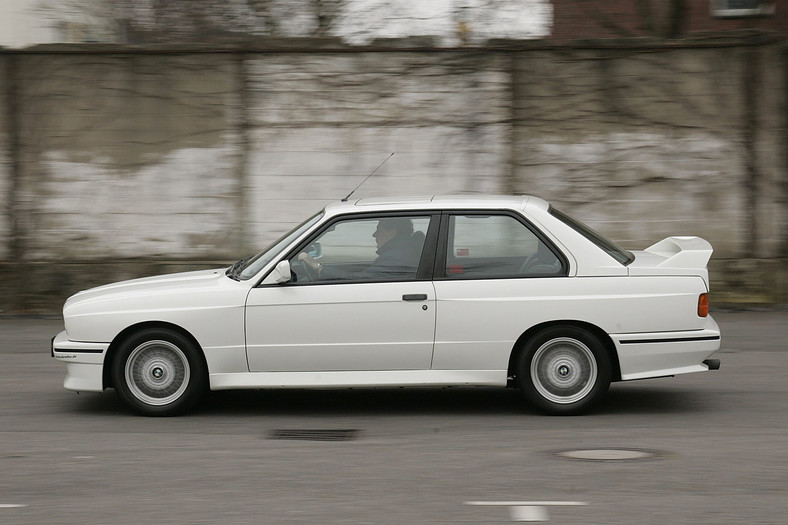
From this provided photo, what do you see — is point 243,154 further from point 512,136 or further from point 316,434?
point 316,434

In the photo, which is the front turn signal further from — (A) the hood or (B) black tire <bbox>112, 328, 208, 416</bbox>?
(B) black tire <bbox>112, 328, 208, 416</bbox>

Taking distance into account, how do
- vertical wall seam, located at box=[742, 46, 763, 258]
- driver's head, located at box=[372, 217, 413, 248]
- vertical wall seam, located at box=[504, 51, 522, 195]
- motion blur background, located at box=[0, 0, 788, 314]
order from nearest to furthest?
driver's head, located at box=[372, 217, 413, 248] < vertical wall seam, located at box=[742, 46, 763, 258] < motion blur background, located at box=[0, 0, 788, 314] < vertical wall seam, located at box=[504, 51, 522, 195]

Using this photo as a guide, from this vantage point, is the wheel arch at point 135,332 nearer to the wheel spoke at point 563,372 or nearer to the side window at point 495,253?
the side window at point 495,253

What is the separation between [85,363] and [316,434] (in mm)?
1800

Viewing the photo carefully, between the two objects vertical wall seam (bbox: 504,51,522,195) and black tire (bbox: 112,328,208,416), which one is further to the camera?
vertical wall seam (bbox: 504,51,522,195)

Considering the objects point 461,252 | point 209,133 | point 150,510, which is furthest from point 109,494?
point 209,133

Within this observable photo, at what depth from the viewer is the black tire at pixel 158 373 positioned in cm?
789

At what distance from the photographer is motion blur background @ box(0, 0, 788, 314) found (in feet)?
46.4

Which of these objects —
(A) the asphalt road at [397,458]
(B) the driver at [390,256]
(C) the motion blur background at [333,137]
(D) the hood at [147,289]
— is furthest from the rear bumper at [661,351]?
(C) the motion blur background at [333,137]

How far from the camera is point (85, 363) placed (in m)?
7.93

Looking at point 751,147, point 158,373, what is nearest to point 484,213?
point 158,373

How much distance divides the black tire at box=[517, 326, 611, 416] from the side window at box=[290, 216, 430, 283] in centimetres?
104

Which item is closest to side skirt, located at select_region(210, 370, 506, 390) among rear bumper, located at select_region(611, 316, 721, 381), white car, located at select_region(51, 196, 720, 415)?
white car, located at select_region(51, 196, 720, 415)

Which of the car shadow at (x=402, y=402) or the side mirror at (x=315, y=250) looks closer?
the side mirror at (x=315, y=250)
